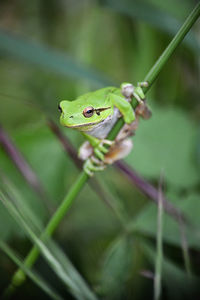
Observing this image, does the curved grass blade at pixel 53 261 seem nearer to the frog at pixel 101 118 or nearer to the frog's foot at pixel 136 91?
the frog at pixel 101 118

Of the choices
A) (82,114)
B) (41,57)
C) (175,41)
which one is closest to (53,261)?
(82,114)

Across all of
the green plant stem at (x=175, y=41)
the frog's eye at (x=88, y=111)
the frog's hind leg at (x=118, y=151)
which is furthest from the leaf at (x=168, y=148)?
the green plant stem at (x=175, y=41)

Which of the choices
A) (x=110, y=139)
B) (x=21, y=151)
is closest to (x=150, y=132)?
(x=21, y=151)

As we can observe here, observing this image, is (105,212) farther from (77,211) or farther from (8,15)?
(8,15)

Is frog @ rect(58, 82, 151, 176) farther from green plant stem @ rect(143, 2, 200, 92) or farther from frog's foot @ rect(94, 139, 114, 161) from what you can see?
green plant stem @ rect(143, 2, 200, 92)

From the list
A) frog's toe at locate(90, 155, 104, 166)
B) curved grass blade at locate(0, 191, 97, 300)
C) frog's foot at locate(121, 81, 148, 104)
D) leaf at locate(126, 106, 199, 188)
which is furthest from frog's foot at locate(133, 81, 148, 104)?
leaf at locate(126, 106, 199, 188)

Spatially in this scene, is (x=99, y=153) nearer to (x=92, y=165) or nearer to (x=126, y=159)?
(x=92, y=165)

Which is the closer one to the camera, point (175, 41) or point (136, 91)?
point (175, 41)
